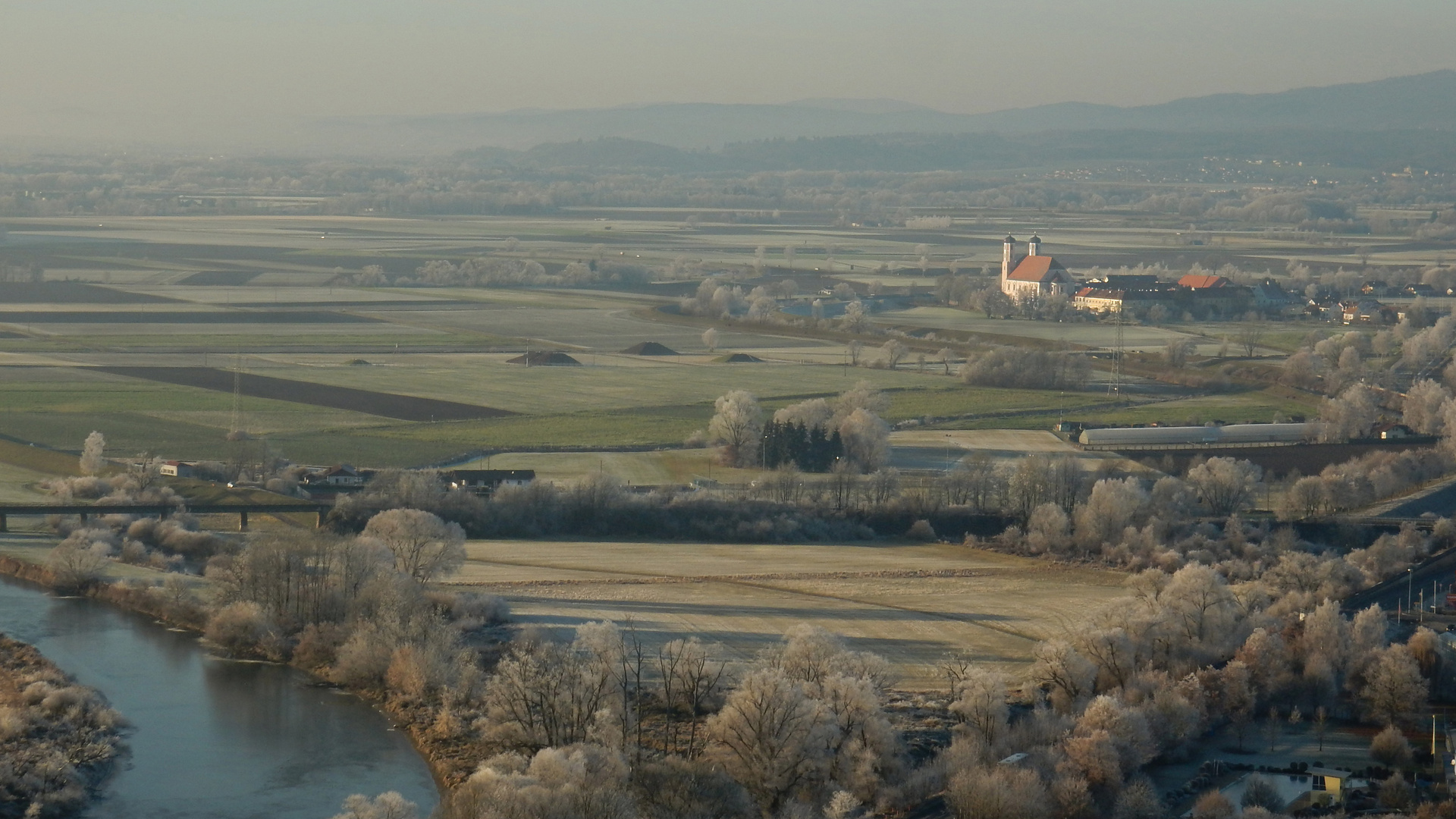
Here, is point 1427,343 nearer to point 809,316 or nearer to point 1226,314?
point 1226,314

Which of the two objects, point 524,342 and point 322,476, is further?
point 524,342

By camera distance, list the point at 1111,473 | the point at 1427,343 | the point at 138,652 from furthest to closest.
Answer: the point at 1427,343
the point at 1111,473
the point at 138,652

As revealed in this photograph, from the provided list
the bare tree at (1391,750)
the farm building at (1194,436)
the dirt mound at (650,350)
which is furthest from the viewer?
the dirt mound at (650,350)

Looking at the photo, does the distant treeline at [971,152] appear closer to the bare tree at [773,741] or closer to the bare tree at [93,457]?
the bare tree at [93,457]

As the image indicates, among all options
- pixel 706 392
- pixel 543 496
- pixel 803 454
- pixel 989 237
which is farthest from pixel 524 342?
pixel 989 237

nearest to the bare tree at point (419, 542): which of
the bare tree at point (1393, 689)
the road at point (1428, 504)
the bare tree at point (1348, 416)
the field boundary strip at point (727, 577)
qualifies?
the field boundary strip at point (727, 577)

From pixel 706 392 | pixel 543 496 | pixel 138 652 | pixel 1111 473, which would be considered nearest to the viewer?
pixel 138 652

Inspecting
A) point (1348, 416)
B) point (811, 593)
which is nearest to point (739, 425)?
point (811, 593)
